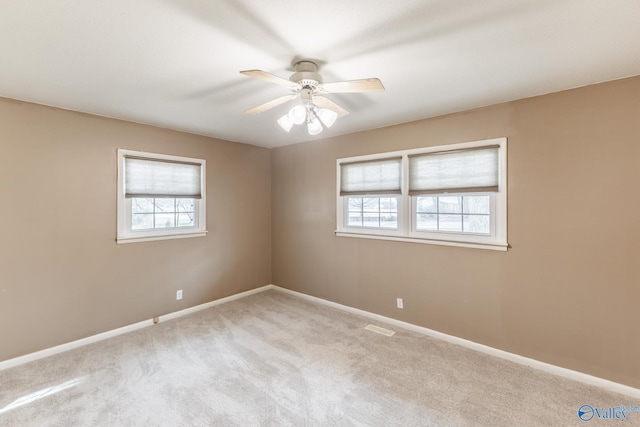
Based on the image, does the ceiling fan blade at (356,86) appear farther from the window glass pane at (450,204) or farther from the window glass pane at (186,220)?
the window glass pane at (186,220)

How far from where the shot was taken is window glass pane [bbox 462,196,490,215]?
291 cm

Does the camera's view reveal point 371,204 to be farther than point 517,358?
Yes

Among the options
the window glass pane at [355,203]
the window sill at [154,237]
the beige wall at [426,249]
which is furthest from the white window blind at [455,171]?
the window sill at [154,237]

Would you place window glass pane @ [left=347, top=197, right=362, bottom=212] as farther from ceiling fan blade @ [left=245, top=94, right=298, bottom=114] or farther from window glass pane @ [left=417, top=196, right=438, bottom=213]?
ceiling fan blade @ [left=245, top=94, right=298, bottom=114]

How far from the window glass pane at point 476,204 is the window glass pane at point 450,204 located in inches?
2.1

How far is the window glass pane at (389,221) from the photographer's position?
3.54 m

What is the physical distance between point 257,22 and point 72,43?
114cm

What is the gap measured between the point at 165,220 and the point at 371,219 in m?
2.65

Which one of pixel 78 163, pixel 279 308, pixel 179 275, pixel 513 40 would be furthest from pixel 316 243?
pixel 513 40

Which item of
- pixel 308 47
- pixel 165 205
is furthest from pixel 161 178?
pixel 308 47

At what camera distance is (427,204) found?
3.29 m

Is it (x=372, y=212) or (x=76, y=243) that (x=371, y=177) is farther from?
(x=76, y=243)

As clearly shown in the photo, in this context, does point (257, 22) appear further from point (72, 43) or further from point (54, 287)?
point (54, 287)

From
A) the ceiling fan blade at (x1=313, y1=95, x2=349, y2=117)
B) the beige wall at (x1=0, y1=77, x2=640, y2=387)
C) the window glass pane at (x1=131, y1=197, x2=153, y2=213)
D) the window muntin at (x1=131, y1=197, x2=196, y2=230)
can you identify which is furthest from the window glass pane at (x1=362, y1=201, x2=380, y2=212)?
the window glass pane at (x1=131, y1=197, x2=153, y2=213)
